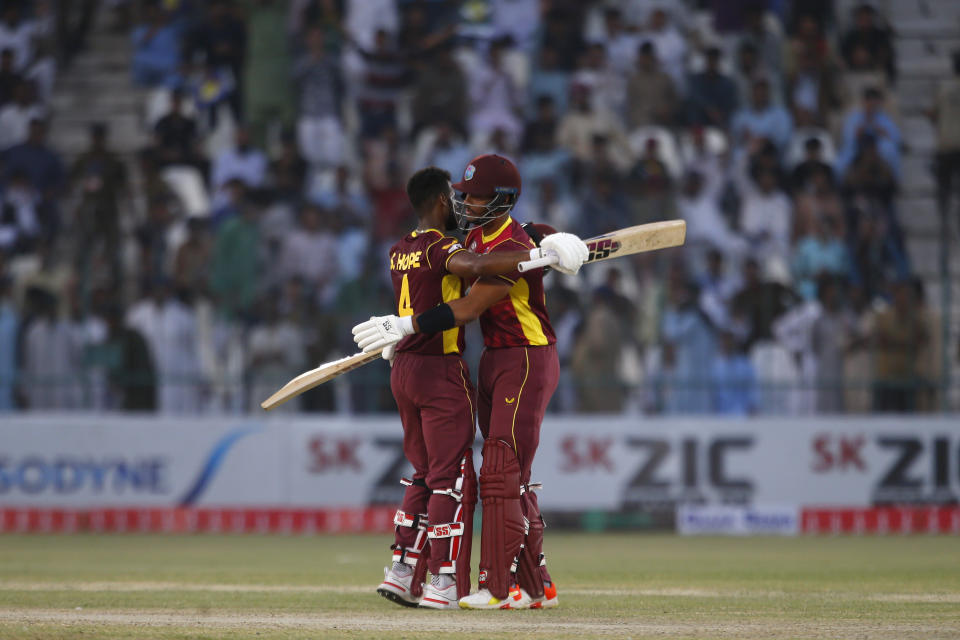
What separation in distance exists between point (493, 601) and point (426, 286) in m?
1.64

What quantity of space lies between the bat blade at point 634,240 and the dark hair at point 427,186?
32.4 inches

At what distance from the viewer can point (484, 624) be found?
6309 millimetres

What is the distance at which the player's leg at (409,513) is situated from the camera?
7305 mm

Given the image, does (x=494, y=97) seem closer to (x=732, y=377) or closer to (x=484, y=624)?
(x=732, y=377)

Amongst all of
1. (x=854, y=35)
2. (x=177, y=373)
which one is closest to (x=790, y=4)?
(x=854, y=35)

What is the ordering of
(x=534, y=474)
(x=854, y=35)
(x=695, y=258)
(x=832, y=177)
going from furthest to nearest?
(x=854, y=35) → (x=832, y=177) → (x=695, y=258) → (x=534, y=474)

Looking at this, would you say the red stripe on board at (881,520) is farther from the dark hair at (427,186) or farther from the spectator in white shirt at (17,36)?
the spectator in white shirt at (17,36)

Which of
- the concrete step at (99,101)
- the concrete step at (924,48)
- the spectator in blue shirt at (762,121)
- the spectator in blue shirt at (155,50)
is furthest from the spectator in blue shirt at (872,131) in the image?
the concrete step at (99,101)

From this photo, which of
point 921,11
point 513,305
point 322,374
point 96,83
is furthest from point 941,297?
point 96,83

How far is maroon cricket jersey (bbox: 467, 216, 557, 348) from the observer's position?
7.26 m

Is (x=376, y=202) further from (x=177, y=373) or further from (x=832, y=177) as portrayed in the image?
(x=832, y=177)

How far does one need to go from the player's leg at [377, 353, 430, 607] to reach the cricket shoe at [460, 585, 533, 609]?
0.32 metres

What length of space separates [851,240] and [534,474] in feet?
15.5

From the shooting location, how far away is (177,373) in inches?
597
